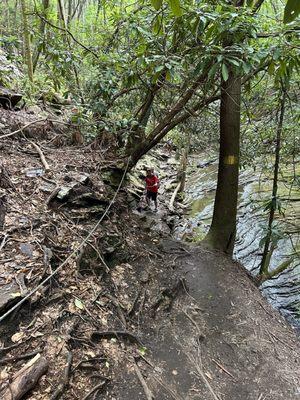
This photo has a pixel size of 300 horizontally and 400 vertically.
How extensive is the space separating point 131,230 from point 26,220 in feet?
7.67

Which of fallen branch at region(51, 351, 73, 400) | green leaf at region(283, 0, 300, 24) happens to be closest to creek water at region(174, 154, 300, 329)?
fallen branch at region(51, 351, 73, 400)

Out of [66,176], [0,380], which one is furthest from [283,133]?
[0,380]

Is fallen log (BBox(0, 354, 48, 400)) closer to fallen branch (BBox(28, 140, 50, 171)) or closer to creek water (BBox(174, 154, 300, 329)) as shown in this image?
fallen branch (BBox(28, 140, 50, 171))

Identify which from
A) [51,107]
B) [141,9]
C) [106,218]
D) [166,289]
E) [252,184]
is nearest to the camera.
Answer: [166,289]

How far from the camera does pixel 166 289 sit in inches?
194

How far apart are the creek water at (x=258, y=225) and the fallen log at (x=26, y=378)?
464cm

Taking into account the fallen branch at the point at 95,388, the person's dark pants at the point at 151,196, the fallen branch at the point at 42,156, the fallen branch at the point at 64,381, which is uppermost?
the fallen branch at the point at 42,156

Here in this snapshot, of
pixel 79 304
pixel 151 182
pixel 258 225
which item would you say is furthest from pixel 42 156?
pixel 258 225

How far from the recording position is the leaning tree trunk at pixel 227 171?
5.84 m

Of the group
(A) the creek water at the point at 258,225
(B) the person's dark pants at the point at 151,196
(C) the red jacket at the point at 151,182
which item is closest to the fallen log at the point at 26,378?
(A) the creek water at the point at 258,225

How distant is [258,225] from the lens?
340 inches

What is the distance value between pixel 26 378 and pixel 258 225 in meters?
7.09

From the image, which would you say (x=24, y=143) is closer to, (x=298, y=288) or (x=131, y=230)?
(x=131, y=230)

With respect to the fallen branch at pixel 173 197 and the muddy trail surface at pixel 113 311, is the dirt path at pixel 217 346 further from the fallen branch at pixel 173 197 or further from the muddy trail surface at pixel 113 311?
the fallen branch at pixel 173 197
